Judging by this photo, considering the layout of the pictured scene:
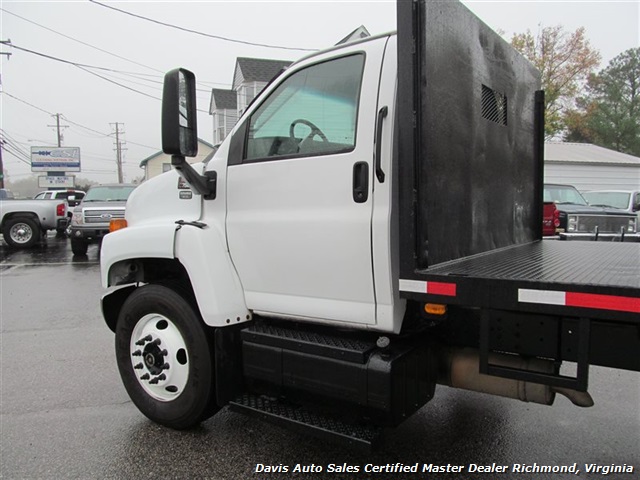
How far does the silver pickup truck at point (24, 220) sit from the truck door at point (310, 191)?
48.3 feet

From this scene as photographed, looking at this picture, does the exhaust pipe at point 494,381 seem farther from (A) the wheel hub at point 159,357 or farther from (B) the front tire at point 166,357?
(A) the wheel hub at point 159,357

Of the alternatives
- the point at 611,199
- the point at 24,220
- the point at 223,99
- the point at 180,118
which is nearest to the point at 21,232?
the point at 24,220

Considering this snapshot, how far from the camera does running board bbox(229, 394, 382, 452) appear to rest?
2582 millimetres

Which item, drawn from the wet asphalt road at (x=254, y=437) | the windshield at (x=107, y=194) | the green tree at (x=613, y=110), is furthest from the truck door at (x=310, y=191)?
the green tree at (x=613, y=110)

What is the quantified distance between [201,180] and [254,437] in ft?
5.80

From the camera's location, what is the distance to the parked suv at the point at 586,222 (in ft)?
20.1

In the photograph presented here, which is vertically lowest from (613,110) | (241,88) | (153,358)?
(153,358)

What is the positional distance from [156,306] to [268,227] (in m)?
1.03

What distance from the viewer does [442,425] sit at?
3580 mm

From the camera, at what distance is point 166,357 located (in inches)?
133

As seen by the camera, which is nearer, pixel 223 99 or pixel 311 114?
pixel 311 114

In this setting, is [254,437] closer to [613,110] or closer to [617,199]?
A: [617,199]

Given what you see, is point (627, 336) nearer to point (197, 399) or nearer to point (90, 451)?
point (197, 399)

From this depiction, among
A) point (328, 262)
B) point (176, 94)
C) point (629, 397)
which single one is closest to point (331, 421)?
point (328, 262)
